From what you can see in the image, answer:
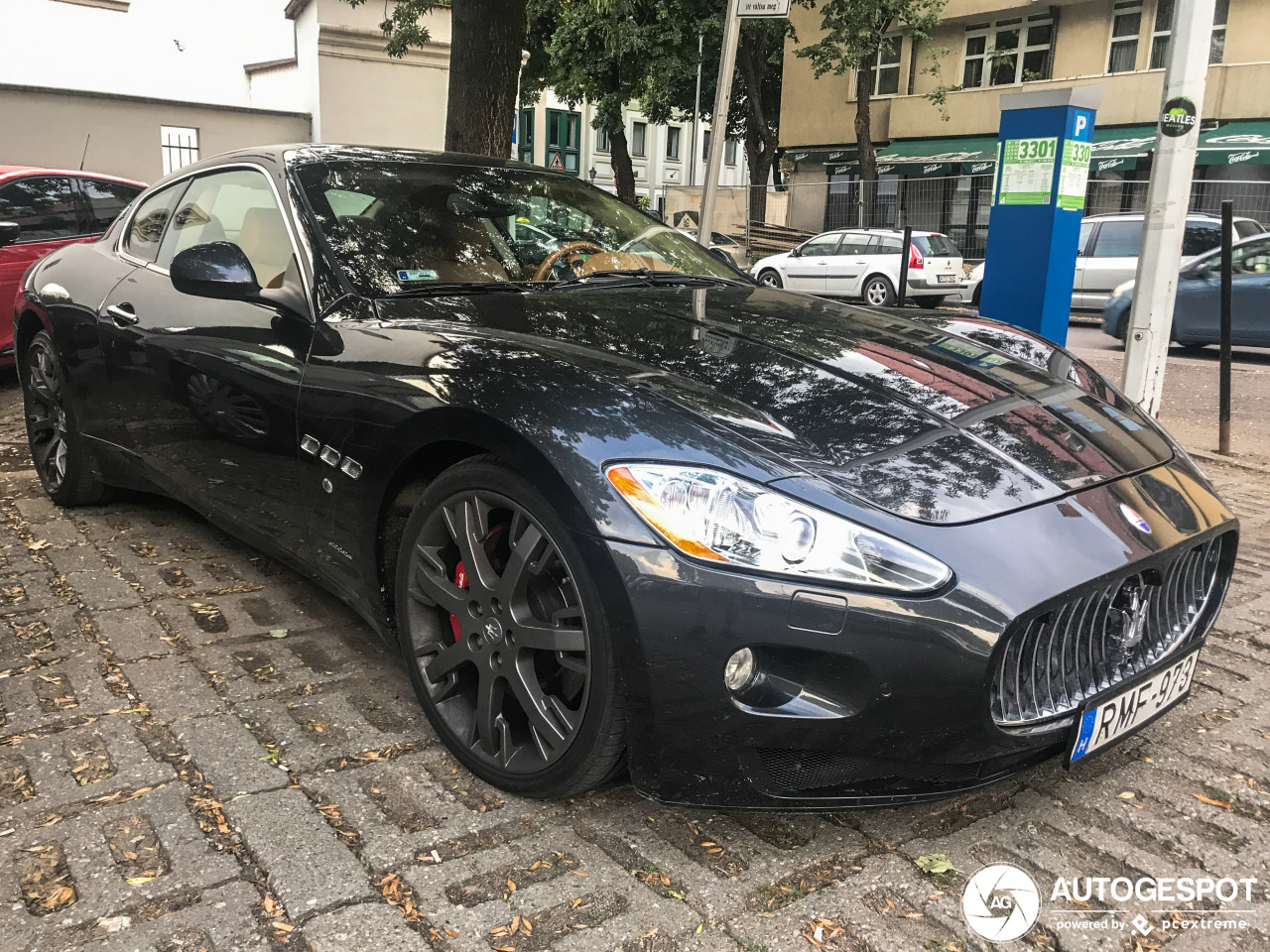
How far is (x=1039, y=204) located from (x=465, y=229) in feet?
13.3

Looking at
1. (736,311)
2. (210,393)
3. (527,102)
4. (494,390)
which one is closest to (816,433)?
(494,390)

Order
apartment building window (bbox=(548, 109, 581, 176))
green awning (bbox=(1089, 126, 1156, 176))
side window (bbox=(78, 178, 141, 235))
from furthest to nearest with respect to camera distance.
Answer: apartment building window (bbox=(548, 109, 581, 176)) → green awning (bbox=(1089, 126, 1156, 176)) → side window (bbox=(78, 178, 141, 235))

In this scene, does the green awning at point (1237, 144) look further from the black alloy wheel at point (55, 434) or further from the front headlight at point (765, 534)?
the front headlight at point (765, 534)

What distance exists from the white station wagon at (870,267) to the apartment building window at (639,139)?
37.9m

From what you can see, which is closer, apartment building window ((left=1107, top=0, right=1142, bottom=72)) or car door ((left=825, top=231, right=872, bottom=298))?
car door ((left=825, top=231, right=872, bottom=298))

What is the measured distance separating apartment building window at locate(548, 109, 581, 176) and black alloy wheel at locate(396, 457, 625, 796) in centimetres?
4888

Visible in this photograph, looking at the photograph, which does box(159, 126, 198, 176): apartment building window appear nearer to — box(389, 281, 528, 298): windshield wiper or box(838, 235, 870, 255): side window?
box(838, 235, 870, 255): side window

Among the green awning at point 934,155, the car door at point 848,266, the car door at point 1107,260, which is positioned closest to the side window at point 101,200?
the car door at point 1107,260

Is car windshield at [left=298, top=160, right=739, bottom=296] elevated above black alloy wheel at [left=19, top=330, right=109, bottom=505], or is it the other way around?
car windshield at [left=298, top=160, right=739, bottom=296]

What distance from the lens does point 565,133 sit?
166 ft

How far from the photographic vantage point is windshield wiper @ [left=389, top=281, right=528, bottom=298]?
9.46ft

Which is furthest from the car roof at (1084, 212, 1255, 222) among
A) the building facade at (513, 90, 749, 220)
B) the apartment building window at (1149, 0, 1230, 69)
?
the building facade at (513, 90, 749, 220)

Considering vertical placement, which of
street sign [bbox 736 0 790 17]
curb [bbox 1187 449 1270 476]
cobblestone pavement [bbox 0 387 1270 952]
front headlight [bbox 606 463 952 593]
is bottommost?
cobblestone pavement [bbox 0 387 1270 952]

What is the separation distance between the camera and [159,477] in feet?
12.0
